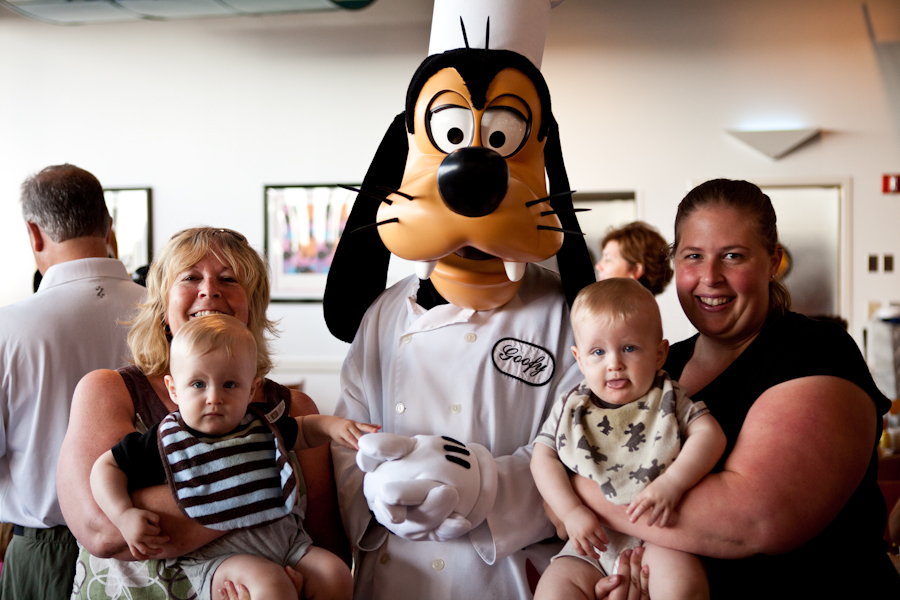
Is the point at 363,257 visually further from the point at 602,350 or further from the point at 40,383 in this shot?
the point at 40,383

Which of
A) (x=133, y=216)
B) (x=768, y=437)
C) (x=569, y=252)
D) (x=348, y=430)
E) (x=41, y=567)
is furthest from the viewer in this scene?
(x=133, y=216)

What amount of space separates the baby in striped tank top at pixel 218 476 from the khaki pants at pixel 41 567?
0.74 metres

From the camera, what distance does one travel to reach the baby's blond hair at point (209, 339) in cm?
136

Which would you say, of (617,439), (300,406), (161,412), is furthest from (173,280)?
(617,439)

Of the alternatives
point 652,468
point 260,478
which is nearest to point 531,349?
point 652,468

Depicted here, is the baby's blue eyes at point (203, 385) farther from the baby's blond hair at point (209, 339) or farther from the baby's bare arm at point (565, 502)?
the baby's bare arm at point (565, 502)

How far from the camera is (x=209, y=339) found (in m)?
1.37

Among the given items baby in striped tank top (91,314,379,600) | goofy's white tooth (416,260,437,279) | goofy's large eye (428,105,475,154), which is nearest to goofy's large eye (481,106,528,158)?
goofy's large eye (428,105,475,154)

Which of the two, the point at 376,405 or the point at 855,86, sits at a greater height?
the point at 855,86

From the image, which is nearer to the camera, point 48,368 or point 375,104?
point 48,368

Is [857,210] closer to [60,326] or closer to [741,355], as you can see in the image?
[741,355]

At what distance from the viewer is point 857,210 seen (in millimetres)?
4910

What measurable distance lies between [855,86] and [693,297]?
14.1 ft

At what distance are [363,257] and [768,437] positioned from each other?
985 mm
